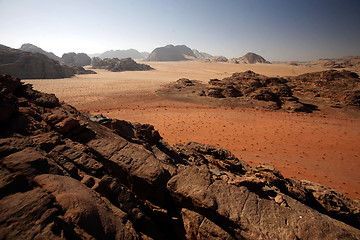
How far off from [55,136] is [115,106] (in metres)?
19.0

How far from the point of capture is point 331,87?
2578cm

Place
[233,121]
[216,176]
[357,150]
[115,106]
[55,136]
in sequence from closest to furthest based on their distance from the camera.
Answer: [55,136]
[216,176]
[357,150]
[233,121]
[115,106]

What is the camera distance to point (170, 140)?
43.3 feet

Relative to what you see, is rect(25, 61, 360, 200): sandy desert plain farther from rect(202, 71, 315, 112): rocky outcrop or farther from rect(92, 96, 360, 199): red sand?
rect(202, 71, 315, 112): rocky outcrop

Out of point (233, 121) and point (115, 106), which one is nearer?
point (233, 121)

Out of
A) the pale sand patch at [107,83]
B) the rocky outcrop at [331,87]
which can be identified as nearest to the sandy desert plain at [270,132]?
the rocky outcrop at [331,87]

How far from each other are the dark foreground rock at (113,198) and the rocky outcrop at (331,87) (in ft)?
79.0

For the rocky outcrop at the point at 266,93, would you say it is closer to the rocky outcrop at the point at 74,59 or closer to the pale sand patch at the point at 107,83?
the pale sand patch at the point at 107,83

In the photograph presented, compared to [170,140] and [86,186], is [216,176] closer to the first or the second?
[86,186]

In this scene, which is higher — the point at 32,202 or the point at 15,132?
the point at 15,132

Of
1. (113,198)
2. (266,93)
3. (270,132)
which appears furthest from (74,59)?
(113,198)

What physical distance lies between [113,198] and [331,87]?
110 ft

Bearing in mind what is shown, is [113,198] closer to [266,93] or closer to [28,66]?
[266,93]

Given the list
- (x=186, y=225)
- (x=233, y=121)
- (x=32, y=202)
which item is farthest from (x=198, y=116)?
(x=32, y=202)
